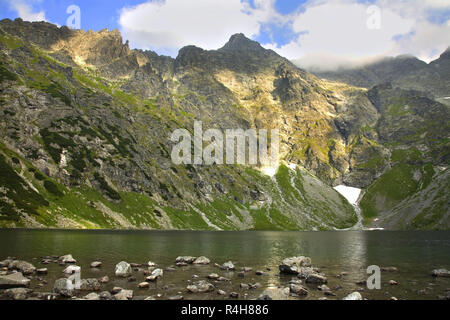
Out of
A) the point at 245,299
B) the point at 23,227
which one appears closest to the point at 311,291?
the point at 245,299

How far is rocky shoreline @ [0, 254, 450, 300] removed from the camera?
1145 inches

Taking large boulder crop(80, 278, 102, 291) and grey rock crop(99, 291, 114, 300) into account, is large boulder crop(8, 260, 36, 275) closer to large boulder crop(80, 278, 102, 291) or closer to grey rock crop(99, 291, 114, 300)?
large boulder crop(80, 278, 102, 291)

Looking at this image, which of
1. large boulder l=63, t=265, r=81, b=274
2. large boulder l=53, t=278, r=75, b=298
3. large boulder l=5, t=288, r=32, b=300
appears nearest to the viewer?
large boulder l=5, t=288, r=32, b=300

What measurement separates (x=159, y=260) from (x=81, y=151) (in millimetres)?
165496

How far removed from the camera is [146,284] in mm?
35062

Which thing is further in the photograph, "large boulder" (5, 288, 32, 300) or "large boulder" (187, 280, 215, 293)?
"large boulder" (187, 280, 215, 293)

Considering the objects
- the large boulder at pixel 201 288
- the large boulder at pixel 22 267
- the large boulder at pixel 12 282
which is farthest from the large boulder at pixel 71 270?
the large boulder at pixel 201 288

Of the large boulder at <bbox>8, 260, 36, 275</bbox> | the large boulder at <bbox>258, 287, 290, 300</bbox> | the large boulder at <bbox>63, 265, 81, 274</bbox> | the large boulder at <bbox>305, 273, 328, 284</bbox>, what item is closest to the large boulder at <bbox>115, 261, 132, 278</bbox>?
the large boulder at <bbox>63, 265, 81, 274</bbox>

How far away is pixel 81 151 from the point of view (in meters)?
199

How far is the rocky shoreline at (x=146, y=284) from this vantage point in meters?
29.1

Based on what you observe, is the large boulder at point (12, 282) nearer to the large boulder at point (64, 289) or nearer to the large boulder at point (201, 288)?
the large boulder at point (64, 289)

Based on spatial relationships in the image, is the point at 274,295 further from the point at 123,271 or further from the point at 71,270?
the point at 71,270

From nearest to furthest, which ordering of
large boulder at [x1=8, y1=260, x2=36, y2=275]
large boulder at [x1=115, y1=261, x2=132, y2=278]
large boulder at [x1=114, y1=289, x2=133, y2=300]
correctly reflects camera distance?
large boulder at [x1=114, y1=289, x2=133, y2=300] → large boulder at [x1=8, y1=260, x2=36, y2=275] → large boulder at [x1=115, y1=261, x2=132, y2=278]
